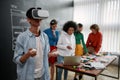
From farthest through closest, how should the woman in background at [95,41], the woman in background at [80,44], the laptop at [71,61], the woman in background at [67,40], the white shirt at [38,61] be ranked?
1. the woman in background at [95,41]
2. the woman in background at [80,44]
3. the woman in background at [67,40]
4. the laptop at [71,61]
5. the white shirt at [38,61]

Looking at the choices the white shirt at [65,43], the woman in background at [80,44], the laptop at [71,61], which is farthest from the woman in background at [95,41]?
the laptop at [71,61]

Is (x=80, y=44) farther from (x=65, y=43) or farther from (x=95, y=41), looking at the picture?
(x=65, y=43)

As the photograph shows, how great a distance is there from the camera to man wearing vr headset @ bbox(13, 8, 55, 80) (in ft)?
4.03

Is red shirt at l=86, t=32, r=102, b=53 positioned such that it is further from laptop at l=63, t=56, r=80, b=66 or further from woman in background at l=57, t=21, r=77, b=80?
laptop at l=63, t=56, r=80, b=66

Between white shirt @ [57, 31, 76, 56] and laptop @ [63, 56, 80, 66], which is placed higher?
white shirt @ [57, 31, 76, 56]

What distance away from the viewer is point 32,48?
49.6 inches

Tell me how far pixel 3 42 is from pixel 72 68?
1.59 meters

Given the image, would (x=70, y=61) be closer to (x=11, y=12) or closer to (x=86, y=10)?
(x=11, y=12)

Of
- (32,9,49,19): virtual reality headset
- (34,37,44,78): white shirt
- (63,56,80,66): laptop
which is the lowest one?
(63,56,80,66): laptop

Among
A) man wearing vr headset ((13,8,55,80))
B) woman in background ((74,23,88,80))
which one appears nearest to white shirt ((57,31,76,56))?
woman in background ((74,23,88,80))

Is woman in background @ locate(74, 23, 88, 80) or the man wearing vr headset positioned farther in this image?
woman in background @ locate(74, 23, 88, 80)

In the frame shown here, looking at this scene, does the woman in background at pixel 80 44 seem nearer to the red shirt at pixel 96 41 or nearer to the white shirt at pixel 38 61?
the red shirt at pixel 96 41

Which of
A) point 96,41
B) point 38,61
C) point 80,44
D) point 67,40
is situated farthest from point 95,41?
point 38,61

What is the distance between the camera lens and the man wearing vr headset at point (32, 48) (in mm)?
1229
